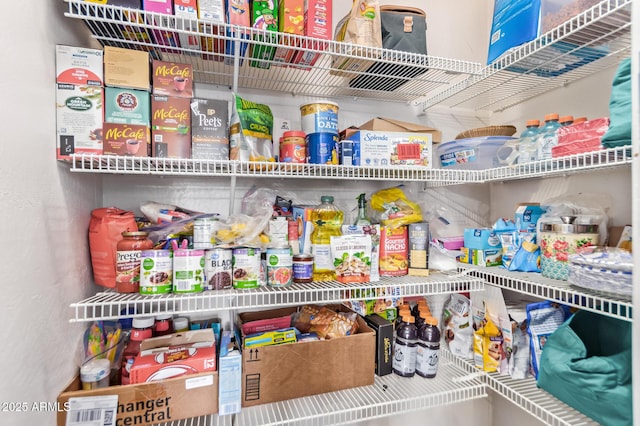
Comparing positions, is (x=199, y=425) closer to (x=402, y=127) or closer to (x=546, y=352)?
(x=546, y=352)

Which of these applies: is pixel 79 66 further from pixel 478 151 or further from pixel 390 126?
pixel 478 151

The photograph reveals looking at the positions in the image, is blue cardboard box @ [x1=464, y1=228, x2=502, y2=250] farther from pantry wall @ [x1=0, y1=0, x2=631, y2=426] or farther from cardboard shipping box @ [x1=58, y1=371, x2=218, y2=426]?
cardboard shipping box @ [x1=58, y1=371, x2=218, y2=426]

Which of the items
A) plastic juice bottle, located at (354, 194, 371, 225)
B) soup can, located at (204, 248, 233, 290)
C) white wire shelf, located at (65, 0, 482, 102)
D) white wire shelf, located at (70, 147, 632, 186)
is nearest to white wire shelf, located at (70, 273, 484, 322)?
soup can, located at (204, 248, 233, 290)

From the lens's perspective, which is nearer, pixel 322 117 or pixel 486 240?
pixel 322 117

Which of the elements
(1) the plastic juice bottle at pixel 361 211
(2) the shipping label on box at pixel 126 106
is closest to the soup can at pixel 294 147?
(1) the plastic juice bottle at pixel 361 211

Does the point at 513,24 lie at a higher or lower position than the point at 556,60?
higher

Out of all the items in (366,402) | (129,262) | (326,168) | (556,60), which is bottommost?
(366,402)

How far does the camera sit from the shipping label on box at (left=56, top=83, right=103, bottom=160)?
33.1 inches

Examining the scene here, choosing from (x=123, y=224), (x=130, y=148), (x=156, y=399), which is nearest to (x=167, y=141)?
(x=130, y=148)

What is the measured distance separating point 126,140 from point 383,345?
3.51 ft

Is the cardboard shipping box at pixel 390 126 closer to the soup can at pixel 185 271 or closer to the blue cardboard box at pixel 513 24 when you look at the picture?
the blue cardboard box at pixel 513 24

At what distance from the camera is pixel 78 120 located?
2.81 feet

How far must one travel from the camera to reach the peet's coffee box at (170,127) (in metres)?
0.95

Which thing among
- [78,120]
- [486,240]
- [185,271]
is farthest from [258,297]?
[486,240]
